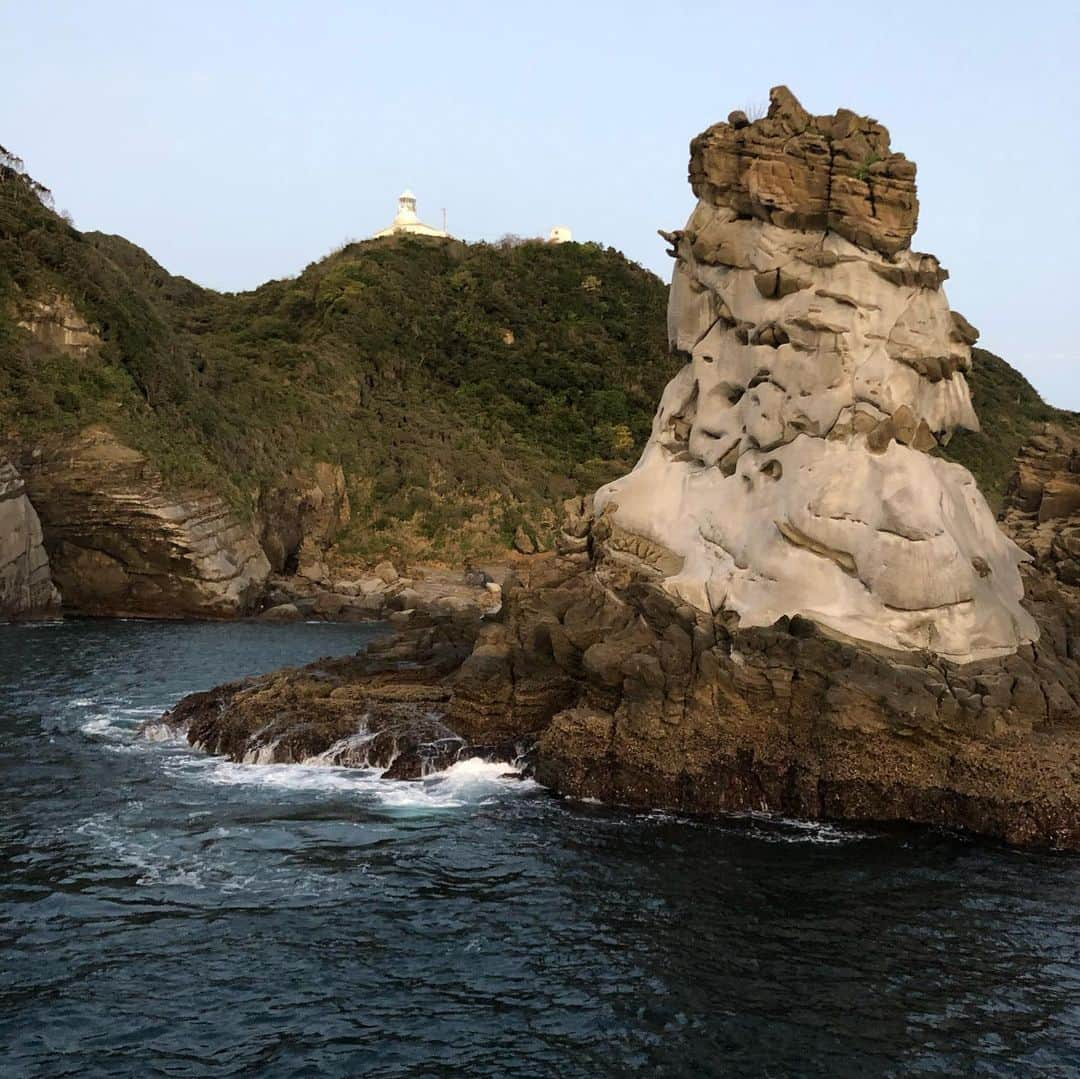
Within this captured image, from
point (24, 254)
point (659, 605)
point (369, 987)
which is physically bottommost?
point (369, 987)

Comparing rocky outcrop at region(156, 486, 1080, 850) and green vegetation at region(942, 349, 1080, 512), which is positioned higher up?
green vegetation at region(942, 349, 1080, 512)

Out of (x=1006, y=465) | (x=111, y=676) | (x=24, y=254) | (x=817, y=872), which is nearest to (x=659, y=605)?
(x=817, y=872)

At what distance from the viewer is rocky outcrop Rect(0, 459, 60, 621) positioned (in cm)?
5150

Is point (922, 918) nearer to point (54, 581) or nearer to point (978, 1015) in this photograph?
point (978, 1015)

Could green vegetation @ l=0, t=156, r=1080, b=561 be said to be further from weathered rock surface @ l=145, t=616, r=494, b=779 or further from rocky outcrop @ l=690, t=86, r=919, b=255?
rocky outcrop @ l=690, t=86, r=919, b=255

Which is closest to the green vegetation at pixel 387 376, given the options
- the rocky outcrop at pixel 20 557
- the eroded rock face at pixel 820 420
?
the rocky outcrop at pixel 20 557

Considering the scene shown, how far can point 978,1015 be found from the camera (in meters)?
15.2

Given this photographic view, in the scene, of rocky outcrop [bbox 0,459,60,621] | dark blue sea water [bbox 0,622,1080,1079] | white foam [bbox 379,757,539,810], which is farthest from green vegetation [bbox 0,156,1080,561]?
dark blue sea water [bbox 0,622,1080,1079]

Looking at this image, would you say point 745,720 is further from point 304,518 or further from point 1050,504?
point 304,518

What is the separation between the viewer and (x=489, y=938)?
17.3m

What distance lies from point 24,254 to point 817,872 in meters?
53.9

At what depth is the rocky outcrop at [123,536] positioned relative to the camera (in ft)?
181

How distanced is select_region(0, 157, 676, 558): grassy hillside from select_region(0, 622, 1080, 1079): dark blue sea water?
125 ft

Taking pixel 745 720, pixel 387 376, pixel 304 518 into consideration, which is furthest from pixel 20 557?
pixel 387 376
